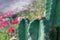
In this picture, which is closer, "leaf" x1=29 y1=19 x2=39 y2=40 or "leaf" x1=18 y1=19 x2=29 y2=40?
"leaf" x1=29 y1=19 x2=39 y2=40

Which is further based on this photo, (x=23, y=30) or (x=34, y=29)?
(x=23, y=30)

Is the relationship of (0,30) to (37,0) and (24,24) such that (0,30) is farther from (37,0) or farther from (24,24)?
(24,24)

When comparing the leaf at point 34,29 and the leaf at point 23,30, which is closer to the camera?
the leaf at point 34,29

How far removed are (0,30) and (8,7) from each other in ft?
7.64

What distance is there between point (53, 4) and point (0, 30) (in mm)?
3335

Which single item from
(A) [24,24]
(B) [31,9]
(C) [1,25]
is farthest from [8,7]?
(A) [24,24]

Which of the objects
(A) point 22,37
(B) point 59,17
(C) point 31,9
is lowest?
(A) point 22,37

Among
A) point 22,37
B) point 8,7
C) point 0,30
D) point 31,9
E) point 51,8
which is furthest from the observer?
point 8,7

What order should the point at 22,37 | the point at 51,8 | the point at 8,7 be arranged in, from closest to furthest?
1. the point at 51,8
2. the point at 22,37
3. the point at 8,7

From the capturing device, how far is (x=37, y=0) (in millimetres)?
6539

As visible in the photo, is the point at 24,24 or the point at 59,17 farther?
the point at 24,24

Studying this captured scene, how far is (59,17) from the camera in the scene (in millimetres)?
2422

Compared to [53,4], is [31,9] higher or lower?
higher

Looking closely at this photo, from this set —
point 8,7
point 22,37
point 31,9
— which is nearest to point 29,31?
point 22,37
